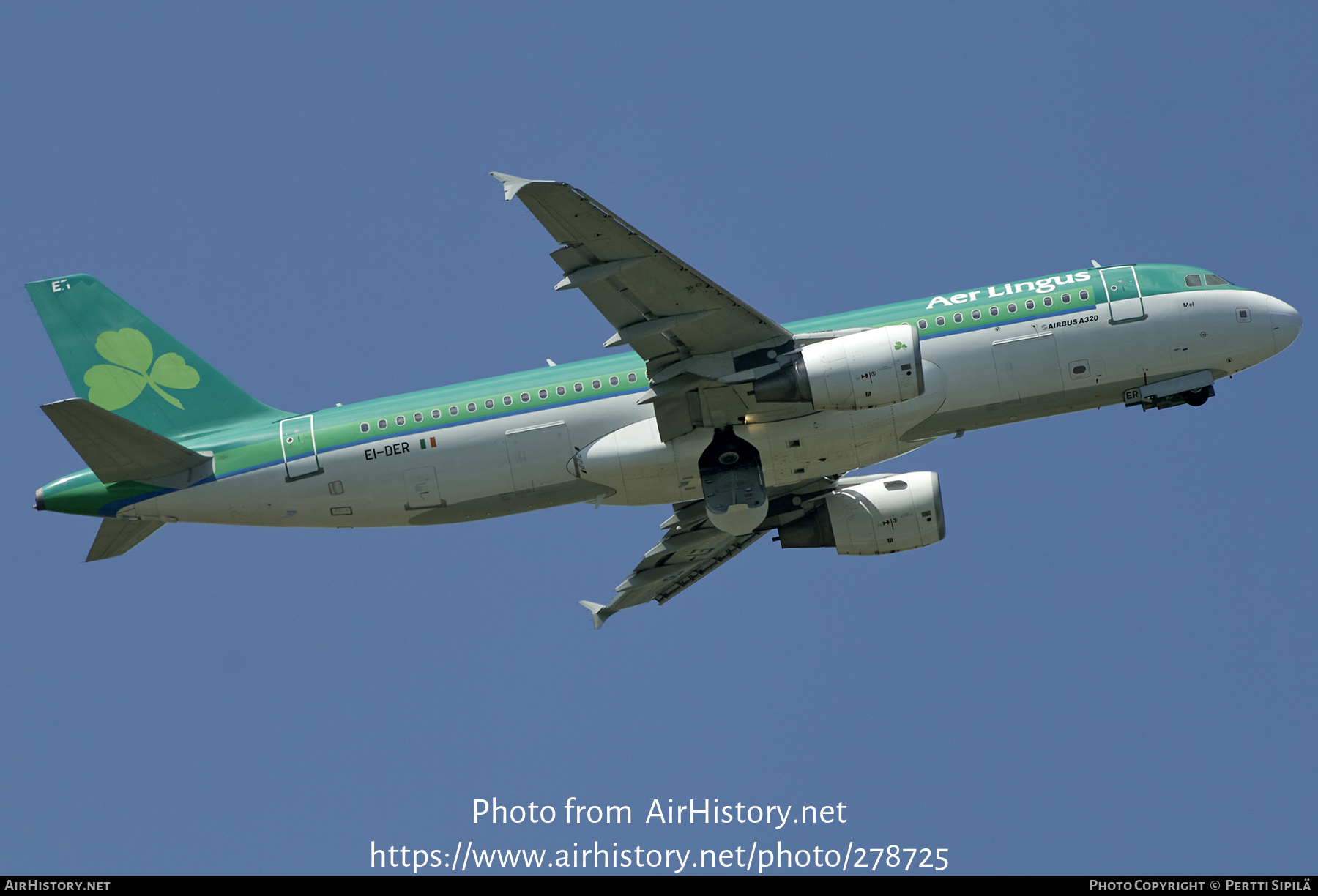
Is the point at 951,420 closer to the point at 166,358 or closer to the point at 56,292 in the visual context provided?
the point at 166,358

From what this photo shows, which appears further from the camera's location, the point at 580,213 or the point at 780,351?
the point at 780,351

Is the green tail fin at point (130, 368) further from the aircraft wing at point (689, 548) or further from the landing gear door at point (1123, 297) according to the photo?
the landing gear door at point (1123, 297)

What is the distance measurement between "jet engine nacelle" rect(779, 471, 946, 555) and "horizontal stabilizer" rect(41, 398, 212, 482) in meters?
17.8

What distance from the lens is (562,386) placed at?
35.9 metres

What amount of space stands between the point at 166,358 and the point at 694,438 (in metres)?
15.1

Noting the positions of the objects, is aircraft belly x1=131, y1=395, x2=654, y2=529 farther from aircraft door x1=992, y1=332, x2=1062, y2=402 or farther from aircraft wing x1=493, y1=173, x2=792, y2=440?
aircraft door x1=992, y1=332, x2=1062, y2=402

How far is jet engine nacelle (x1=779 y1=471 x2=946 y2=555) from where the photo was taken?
3988 cm

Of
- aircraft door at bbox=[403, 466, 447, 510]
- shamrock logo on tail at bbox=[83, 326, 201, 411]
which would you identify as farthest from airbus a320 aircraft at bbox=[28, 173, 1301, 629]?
shamrock logo on tail at bbox=[83, 326, 201, 411]

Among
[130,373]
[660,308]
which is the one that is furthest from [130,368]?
[660,308]

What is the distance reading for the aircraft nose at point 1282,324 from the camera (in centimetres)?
3619

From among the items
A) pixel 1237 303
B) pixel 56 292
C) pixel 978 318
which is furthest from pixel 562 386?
pixel 1237 303

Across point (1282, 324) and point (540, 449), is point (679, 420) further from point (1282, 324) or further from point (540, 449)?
point (1282, 324)

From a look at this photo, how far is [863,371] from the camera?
3275cm

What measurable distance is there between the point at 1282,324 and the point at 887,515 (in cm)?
1167
